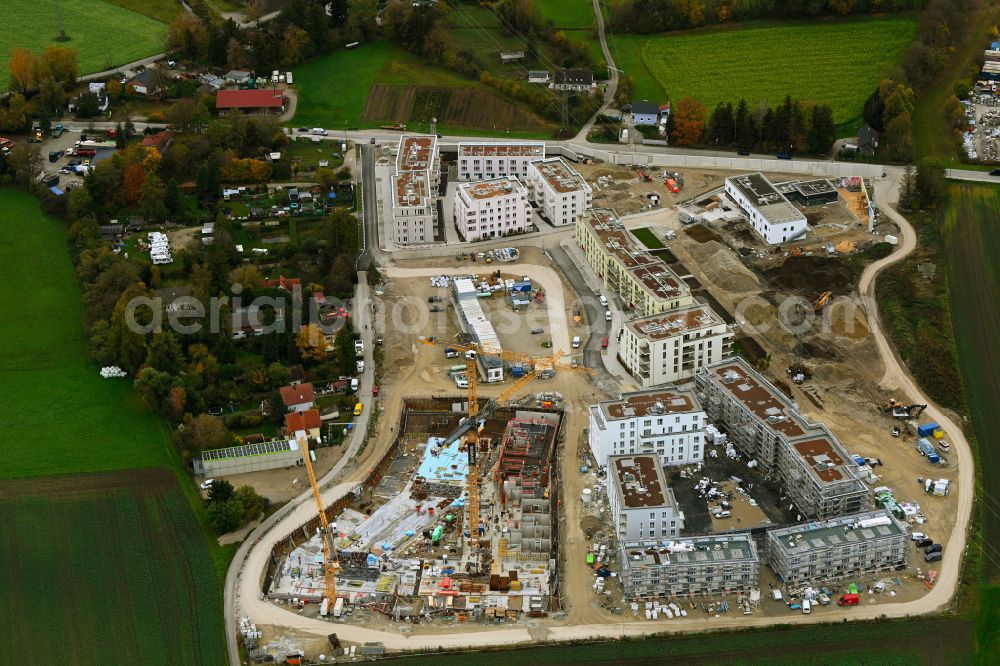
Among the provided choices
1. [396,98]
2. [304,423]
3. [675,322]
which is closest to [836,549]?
[675,322]

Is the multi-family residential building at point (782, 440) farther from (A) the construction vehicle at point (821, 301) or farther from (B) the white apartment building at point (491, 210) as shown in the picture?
(B) the white apartment building at point (491, 210)

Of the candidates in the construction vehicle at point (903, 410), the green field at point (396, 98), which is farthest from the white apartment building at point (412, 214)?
the construction vehicle at point (903, 410)

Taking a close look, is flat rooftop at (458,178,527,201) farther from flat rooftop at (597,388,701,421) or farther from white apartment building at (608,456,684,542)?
white apartment building at (608,456,684,542)

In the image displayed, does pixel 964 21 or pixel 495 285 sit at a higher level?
pixel 964 21

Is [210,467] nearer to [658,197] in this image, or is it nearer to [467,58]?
[658,197]

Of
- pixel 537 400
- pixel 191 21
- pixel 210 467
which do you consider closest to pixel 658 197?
pixel 537 400
